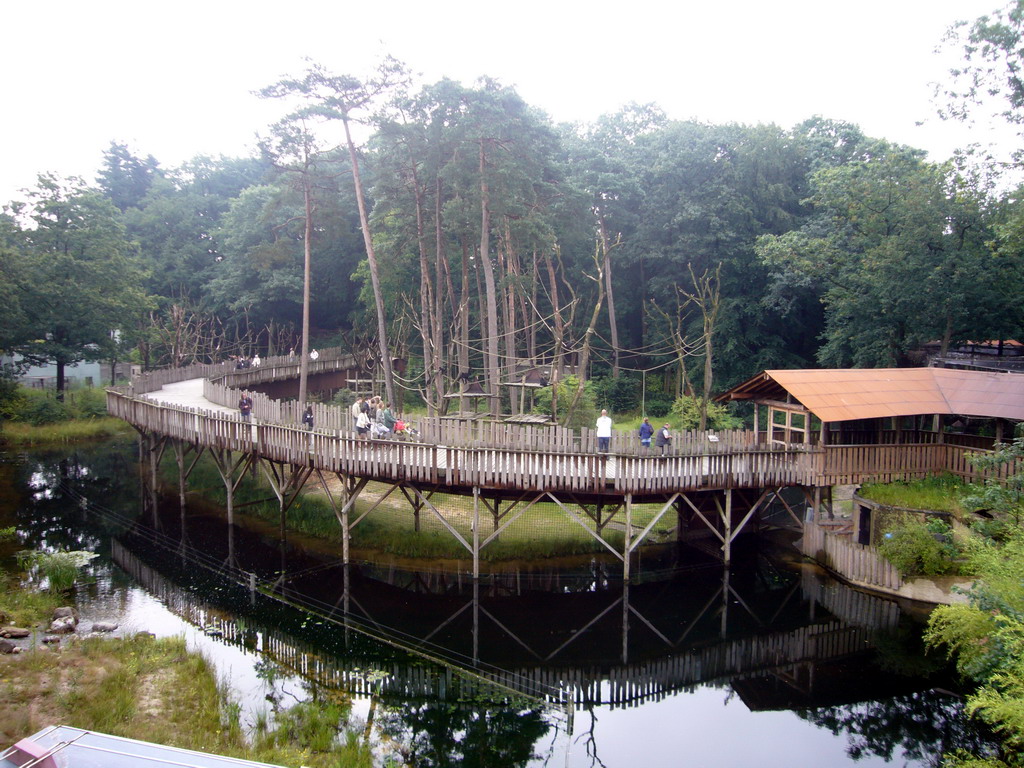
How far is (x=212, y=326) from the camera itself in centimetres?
4934

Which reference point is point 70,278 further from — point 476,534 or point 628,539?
point 628,539

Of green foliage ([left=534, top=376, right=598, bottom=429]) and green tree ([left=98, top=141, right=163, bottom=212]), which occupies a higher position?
green tree ([left=98, top=141, right=163, bottom=212])

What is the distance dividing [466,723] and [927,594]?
37.9ft

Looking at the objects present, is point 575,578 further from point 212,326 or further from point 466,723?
point 212,326

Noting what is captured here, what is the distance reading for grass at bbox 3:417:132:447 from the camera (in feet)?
114

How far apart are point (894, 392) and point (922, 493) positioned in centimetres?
296

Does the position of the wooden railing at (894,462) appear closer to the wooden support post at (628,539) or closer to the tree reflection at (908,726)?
the wooden support post at (628,539)

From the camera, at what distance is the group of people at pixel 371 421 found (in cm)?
1845

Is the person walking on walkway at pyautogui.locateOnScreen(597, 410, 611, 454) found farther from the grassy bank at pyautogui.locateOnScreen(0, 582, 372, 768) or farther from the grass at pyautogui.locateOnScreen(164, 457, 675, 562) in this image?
the grassy bank at pyautogui.locateOnScreen(0, 582, 372, 768)

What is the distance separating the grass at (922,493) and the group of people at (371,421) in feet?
43.1

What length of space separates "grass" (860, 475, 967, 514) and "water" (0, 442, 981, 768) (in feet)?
8.87

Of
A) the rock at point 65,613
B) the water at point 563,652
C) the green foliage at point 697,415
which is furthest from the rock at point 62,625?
the green foliage at point 697,415

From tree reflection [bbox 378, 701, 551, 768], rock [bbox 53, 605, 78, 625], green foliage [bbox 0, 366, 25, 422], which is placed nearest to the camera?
tree reflection [bbox 378, 701, 551, 768]

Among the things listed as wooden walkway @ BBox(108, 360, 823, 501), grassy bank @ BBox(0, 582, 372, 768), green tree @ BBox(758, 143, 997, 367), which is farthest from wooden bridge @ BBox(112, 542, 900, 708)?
green tree @ BBox(758, 143, 997, 367)
